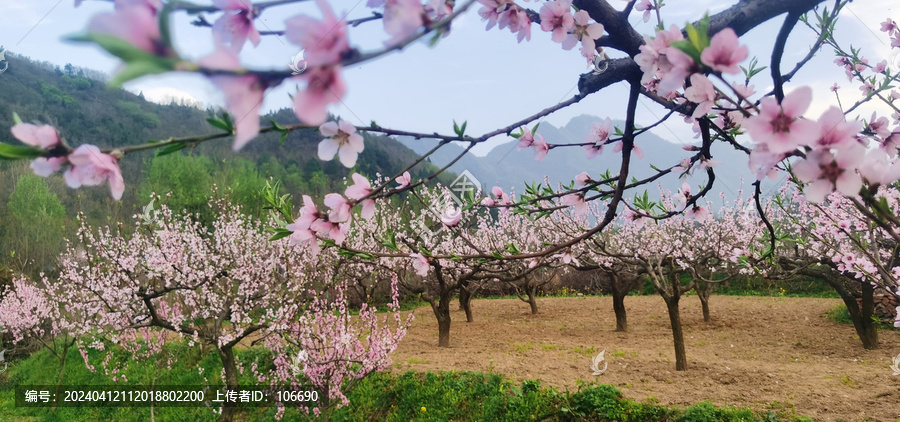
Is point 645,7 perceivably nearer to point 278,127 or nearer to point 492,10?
point 492,10

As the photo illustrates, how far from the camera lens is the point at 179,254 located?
679 centimetres

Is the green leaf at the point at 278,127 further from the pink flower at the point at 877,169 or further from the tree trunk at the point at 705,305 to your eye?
the tree trunk at the point at 705,305

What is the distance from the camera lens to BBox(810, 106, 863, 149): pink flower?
55cm

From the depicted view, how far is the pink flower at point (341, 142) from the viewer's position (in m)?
0.73

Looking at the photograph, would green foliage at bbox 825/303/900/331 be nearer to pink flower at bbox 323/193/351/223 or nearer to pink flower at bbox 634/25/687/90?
pink flower at bbox 634/25/687/90

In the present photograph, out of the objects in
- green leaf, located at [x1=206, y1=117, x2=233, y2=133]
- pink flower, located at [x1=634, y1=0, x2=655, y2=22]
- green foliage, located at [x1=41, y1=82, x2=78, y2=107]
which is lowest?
green leaf, located at [x1=206, y1=117, x2=233, y2=133]

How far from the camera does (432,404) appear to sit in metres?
5.45

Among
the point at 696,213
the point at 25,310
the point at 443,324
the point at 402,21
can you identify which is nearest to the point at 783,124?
the point at 402,21

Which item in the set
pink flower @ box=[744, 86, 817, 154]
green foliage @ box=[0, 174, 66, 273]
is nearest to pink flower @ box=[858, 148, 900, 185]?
pink flower @ box=[744, 86, 817, 154]

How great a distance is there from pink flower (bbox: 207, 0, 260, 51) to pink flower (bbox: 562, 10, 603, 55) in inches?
31.7

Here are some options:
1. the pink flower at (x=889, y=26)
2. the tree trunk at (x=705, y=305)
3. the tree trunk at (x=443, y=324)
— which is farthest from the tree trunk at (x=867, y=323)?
the tree trunk at (x=443, y=324)

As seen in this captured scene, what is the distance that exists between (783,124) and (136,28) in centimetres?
65

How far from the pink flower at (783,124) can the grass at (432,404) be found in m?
4.29

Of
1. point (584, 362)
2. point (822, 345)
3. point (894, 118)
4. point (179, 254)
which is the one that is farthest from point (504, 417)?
point (822, 345)
